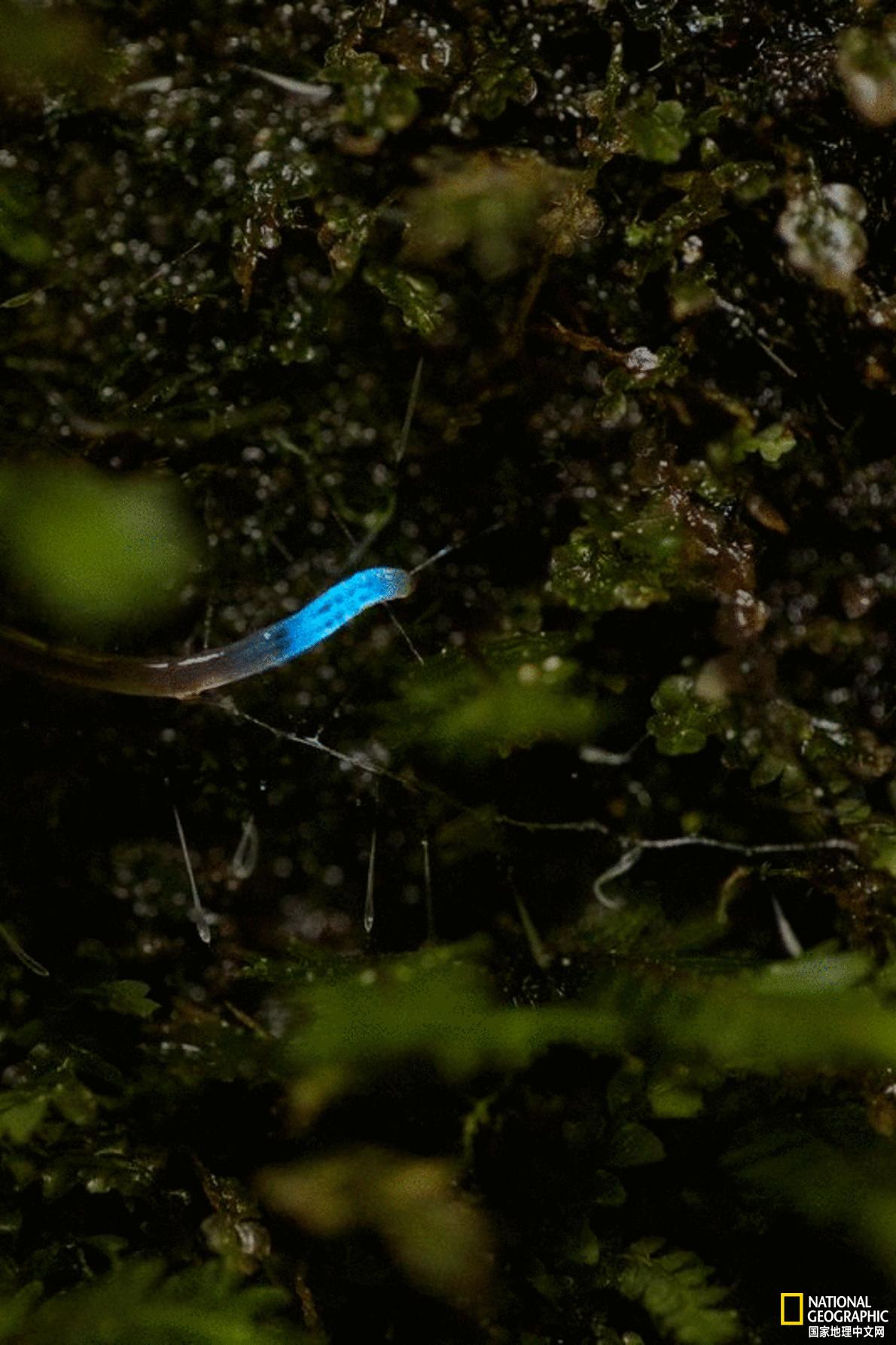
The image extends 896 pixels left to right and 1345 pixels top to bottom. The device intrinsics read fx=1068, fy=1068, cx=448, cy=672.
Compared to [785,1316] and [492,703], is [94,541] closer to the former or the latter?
[492,703]

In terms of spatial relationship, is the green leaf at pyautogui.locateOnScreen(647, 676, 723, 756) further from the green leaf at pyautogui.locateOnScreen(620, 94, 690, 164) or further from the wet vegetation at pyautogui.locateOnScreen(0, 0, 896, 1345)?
the green leaf at pyautogui.locateOnScreen(620, 94, 690, 164)

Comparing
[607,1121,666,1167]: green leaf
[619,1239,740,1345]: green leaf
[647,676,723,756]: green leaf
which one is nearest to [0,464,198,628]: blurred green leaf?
[647,676,723,756]: green leaf

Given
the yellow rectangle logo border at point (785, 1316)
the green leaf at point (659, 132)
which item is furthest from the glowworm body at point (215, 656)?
the yellow rectangle logo border at point (785, 1316)

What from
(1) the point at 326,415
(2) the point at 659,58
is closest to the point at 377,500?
(1) the point at 326,415

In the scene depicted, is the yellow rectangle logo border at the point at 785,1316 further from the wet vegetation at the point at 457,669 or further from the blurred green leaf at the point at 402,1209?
the blurred green leaf at the point at 402,1209

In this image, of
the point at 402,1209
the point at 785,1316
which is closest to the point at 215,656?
the point at 402,1209
